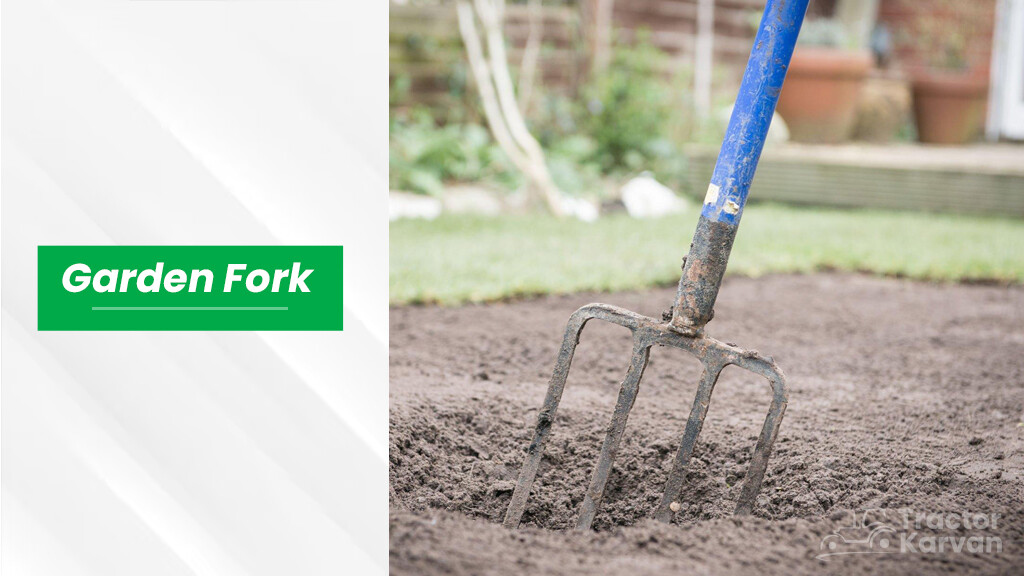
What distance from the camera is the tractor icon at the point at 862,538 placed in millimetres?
1314

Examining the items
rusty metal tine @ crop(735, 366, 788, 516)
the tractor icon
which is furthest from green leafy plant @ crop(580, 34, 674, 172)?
the tractor icon

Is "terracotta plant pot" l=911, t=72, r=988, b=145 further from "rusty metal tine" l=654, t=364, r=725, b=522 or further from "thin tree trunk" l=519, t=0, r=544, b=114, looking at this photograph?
"rusty metal tine" l=654, t=364, r=725, b=522

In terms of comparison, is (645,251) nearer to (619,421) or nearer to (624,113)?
(619,421)

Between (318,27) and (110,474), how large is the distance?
61cm

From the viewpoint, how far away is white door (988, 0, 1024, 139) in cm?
789

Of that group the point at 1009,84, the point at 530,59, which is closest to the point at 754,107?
the point at 530,59

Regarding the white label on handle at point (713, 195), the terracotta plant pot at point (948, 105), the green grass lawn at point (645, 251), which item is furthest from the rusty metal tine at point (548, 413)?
the terracotta plant pot at point (948, 105)

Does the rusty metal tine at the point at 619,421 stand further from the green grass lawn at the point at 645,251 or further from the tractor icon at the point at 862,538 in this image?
the green grass lawn at the point at 645,251

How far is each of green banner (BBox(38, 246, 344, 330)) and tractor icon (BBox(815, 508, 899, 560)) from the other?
750 mm

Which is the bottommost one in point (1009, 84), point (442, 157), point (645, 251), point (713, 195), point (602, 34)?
point (713, 195)

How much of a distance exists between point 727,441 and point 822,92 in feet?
17.4

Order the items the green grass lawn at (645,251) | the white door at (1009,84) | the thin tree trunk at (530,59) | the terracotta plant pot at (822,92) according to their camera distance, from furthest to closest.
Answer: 1. the white door at (1009,84)
2. the terracotta plant pot at (822,92)
3. the thin tree trunk at (530,59)
4. the green grass lawn at (645,251)

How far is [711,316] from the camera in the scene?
1577 mm

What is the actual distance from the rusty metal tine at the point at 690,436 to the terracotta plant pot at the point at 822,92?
207 inches
